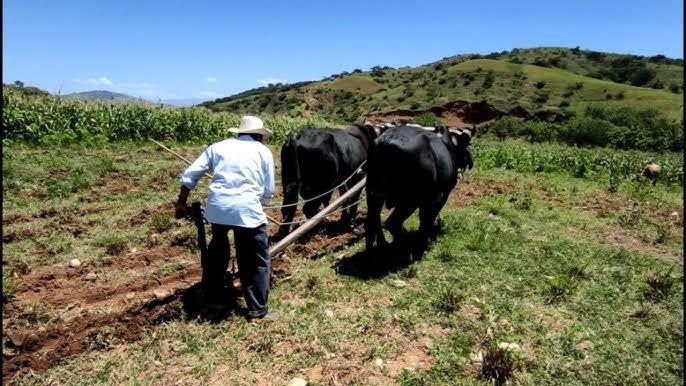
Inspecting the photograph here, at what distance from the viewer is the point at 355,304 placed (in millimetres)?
5773

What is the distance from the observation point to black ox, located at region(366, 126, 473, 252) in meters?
6.56

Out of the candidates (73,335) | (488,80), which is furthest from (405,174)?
(488,80)

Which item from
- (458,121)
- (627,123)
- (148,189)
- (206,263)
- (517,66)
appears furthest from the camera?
(517,66)

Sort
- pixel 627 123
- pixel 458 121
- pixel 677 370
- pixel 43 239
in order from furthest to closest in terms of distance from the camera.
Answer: pixel 458 121, pixel 627 123, pixel 43 239, pixel 677 370

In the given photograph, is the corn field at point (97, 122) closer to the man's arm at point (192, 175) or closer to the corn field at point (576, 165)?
the corn field at point (576, 165)

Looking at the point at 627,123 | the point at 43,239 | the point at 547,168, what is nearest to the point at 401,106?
the point at 627,123

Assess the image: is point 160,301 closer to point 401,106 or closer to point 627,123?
point 627,123

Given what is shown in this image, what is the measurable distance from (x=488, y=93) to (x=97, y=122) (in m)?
48.0

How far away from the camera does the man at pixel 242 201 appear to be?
506cm

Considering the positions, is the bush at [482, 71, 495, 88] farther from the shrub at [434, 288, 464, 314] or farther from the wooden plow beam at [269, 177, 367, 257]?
the shrub at [434, 288, 464, 314]

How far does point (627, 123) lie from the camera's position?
39.0 meters

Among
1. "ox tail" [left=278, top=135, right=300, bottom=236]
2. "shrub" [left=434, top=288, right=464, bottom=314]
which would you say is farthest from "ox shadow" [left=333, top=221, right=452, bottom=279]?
"ox tail" [left=278, top=135, right=300, bottom=236]

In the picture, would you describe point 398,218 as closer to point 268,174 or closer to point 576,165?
point 268,174

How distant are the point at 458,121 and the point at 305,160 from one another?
42.1m
